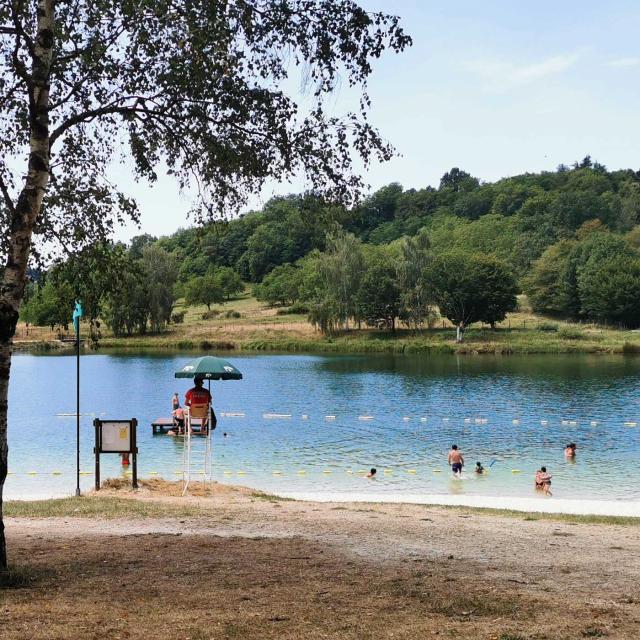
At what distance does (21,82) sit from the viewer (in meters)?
11.2

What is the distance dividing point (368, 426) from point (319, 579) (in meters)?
30.5

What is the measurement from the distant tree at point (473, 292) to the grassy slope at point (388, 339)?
7.53 feet

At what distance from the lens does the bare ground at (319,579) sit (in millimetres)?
7031

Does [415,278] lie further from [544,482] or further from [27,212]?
[27,212]

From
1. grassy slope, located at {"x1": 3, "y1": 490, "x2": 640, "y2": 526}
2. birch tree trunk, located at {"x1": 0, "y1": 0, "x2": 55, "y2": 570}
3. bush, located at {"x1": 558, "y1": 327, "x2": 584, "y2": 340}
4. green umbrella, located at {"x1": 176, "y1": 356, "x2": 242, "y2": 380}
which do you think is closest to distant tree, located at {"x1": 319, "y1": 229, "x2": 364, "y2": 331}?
bush, located at {"x1": 558, "y1": 327, "x2": 584, "y2": 340}

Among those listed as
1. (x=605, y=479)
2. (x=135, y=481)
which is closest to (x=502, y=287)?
(x=605, y=479)

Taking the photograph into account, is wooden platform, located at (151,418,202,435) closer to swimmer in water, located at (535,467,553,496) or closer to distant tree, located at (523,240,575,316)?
swimmer in water, located at (535,467,553,496)

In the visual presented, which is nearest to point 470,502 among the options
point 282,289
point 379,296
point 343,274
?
point 379,296

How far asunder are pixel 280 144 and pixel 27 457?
75.9ft

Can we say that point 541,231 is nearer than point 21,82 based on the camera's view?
No

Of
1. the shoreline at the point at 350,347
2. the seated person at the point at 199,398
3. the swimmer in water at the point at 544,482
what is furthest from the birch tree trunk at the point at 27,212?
the shoreline at the point at 350,347

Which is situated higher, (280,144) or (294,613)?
(280,144)

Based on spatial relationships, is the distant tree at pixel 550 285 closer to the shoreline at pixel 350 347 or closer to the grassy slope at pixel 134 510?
the shoreline at pixel 350 347

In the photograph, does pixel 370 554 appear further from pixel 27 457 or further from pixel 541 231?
pixel 541 231
